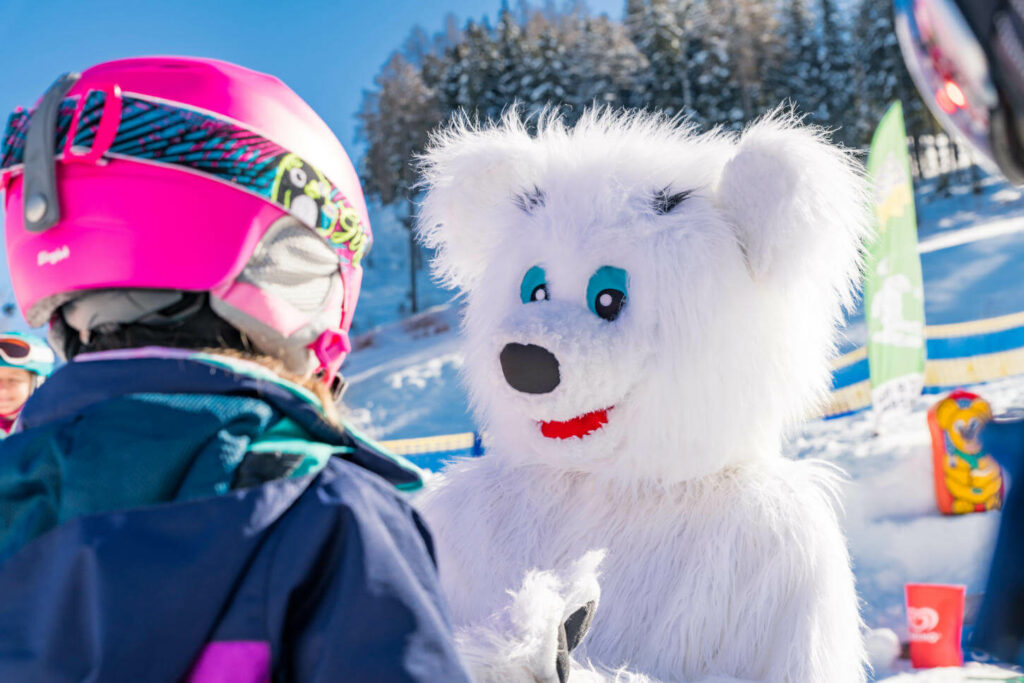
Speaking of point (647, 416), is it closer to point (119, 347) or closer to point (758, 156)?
point (758, 156)

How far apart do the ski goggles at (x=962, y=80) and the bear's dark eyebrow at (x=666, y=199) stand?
1.12 meters

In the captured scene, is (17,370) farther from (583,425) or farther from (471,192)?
(583,425)

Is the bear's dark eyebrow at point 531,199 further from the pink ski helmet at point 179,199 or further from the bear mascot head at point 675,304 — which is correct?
the pink ski helmet at point 179,199

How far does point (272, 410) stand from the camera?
99cm

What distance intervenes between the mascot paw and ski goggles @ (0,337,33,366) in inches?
116

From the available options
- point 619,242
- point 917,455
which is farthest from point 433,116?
point 619,242

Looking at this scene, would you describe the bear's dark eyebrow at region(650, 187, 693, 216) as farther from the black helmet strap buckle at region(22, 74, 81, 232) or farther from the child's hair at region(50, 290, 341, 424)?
the black helmet strap buckle at region(22, 74, 81, 232)

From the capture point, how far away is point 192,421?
2.99 ft

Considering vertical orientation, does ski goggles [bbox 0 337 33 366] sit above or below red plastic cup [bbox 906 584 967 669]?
above

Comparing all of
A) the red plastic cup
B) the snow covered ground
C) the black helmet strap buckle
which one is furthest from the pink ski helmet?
the red plastic cup

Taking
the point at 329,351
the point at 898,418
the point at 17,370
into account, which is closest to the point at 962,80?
the point at 329,351

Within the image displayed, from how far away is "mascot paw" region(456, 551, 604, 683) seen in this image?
160 cm

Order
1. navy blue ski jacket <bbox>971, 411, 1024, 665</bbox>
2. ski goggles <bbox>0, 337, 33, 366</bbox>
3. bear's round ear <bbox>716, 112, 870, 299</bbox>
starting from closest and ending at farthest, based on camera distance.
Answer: navy blue ski jacket <bbox>971, 411, 1024, 665</bbox>, bear's round ear <bbox>716, 112, 870, 299</bbox>, ski goggles <bbox>0, 337, 33, 366</bbox>

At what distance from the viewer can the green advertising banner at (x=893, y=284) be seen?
645 centimetres
